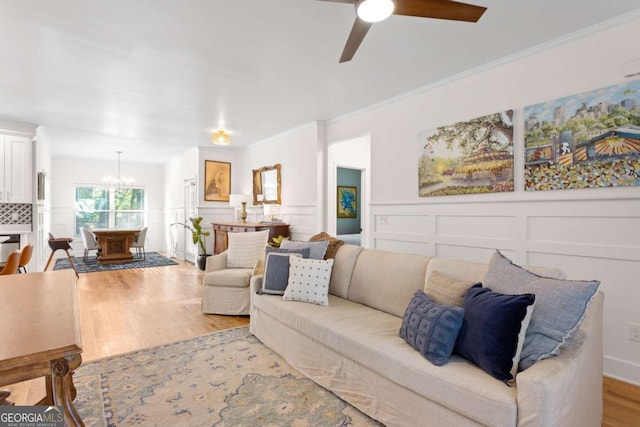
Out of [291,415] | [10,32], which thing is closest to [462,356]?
[291,415]

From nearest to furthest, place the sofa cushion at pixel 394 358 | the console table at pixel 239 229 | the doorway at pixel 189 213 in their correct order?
1. the sofa cushion at pixel 394 358
2. the console table at pixel 239 229
3. the doorway at pixel 189 213

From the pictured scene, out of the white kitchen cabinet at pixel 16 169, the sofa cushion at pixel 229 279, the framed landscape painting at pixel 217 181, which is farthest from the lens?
the framed landscape painting at pixel 217 181

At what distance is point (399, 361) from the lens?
1.77 metres

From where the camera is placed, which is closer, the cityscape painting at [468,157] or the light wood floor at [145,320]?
the light wood floor at [145,320]

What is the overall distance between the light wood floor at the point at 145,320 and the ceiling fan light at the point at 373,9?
2.66 meters

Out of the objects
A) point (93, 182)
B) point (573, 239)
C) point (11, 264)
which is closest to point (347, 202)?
point (573, 239)

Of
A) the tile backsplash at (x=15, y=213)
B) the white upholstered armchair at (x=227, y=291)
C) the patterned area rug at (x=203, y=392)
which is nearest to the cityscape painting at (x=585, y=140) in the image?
the patterned area rug at (x=203, y=392)

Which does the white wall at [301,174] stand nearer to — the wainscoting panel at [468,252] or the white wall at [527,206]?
the white wall at [527,206]

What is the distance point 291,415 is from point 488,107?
3.12 m

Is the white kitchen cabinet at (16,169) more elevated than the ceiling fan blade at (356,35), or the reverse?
the ceiling fan blade at (356,35)

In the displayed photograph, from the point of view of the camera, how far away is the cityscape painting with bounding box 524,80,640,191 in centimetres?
239

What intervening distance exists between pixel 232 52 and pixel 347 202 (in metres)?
4.51

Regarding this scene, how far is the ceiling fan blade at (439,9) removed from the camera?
1770 mm

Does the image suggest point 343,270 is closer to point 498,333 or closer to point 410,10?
point 498,333
